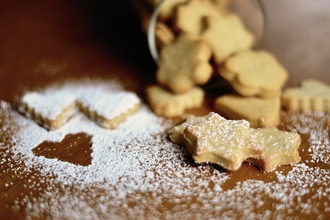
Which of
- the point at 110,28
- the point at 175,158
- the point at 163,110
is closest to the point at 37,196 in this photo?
the point at 175,158

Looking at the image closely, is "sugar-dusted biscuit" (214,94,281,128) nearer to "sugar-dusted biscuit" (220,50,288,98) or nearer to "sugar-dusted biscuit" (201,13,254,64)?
"sugar-dusted biscuit" (220,50,288,98)

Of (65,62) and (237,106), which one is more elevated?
(237,106)

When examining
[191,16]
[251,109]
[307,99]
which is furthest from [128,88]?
[307,99]

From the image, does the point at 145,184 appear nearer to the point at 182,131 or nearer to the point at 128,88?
the point at 182,131

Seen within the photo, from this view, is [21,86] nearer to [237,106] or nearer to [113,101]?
[113,101]

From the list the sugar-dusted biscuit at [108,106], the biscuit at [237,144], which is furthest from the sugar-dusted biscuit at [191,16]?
the biscuit at [237,144]

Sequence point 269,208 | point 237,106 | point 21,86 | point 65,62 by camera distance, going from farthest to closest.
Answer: point 65,62, point 21,86, point 237,106, point 269,208
